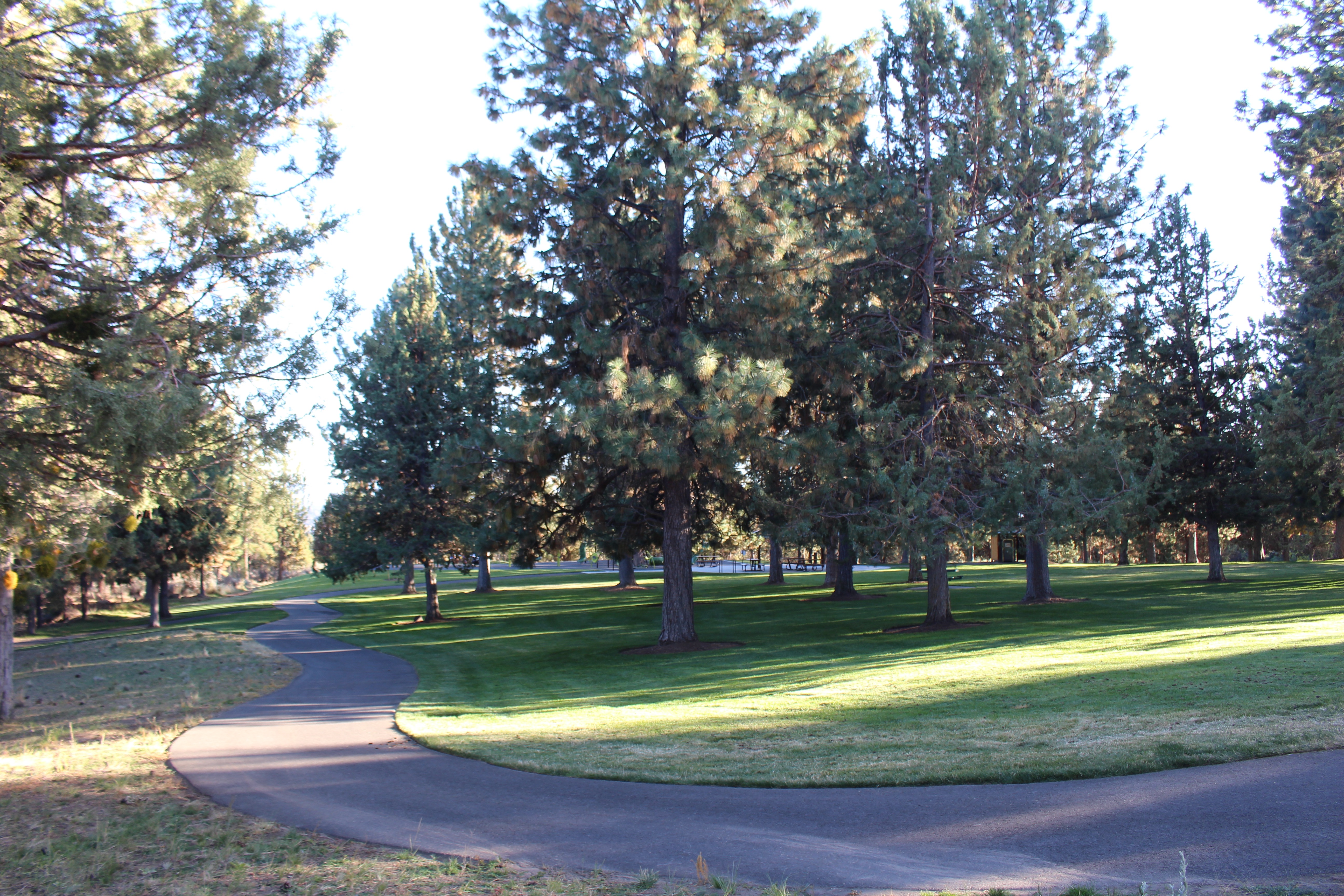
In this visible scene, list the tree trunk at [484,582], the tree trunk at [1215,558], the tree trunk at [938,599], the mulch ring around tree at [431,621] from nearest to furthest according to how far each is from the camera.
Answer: the tree trunk at [938,599] → the tree trunk at [1215,558] → the mulch ring around tree at [431,621] → the tree trunk at [484,582]

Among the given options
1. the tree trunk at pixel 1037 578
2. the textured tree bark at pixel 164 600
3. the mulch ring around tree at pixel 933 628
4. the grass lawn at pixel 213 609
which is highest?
the tree trunk at pixel 1037 578

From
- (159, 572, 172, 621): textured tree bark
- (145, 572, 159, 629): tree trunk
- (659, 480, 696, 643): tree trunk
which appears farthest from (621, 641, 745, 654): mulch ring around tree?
(159, 572, 172, 621): textured tree bark

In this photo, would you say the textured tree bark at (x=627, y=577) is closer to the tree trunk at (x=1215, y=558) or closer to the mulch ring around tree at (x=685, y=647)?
the mulch ring around tree at (x=685, y=647)

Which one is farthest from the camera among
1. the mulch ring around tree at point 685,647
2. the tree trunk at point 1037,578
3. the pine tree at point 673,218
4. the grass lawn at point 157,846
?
Result: the tree trunk at point 1037,578

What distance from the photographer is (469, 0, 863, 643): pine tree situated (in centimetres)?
1667

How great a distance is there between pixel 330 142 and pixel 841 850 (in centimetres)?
881

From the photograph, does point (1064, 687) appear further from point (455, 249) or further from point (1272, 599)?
point (455, 249)

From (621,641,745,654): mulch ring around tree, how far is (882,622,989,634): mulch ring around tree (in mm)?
3902

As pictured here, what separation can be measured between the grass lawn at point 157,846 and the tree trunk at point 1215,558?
3164 cm

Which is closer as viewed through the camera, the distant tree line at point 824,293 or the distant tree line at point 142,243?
the distant tree line at point 142,243

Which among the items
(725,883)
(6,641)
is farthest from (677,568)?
(725,883)

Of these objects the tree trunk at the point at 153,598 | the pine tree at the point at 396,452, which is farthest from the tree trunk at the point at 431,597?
the tree trunk at the point at 153,598

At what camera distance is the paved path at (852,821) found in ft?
17.0

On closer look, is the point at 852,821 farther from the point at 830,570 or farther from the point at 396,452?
the point at 830,570
